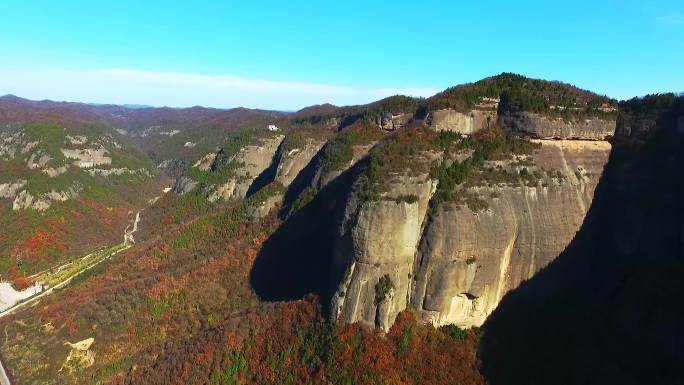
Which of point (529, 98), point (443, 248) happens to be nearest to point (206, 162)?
point (529, 98)

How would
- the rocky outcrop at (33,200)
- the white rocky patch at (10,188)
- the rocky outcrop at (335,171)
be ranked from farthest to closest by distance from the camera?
the white rocky patch at (10,188) < the rocky outcrop at (33,200) < the rocky outcrop at (335,171)

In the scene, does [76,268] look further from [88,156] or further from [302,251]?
[88,156]

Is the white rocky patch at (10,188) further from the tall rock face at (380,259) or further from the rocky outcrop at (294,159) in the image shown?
the tall rock face at (380,259)

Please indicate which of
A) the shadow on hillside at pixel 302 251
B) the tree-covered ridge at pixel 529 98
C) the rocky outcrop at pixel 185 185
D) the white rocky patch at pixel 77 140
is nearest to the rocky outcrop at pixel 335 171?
the shadow on hillside at pixel 302 251

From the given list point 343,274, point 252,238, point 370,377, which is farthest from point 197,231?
point 370,377

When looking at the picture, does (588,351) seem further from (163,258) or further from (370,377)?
(163,258)
